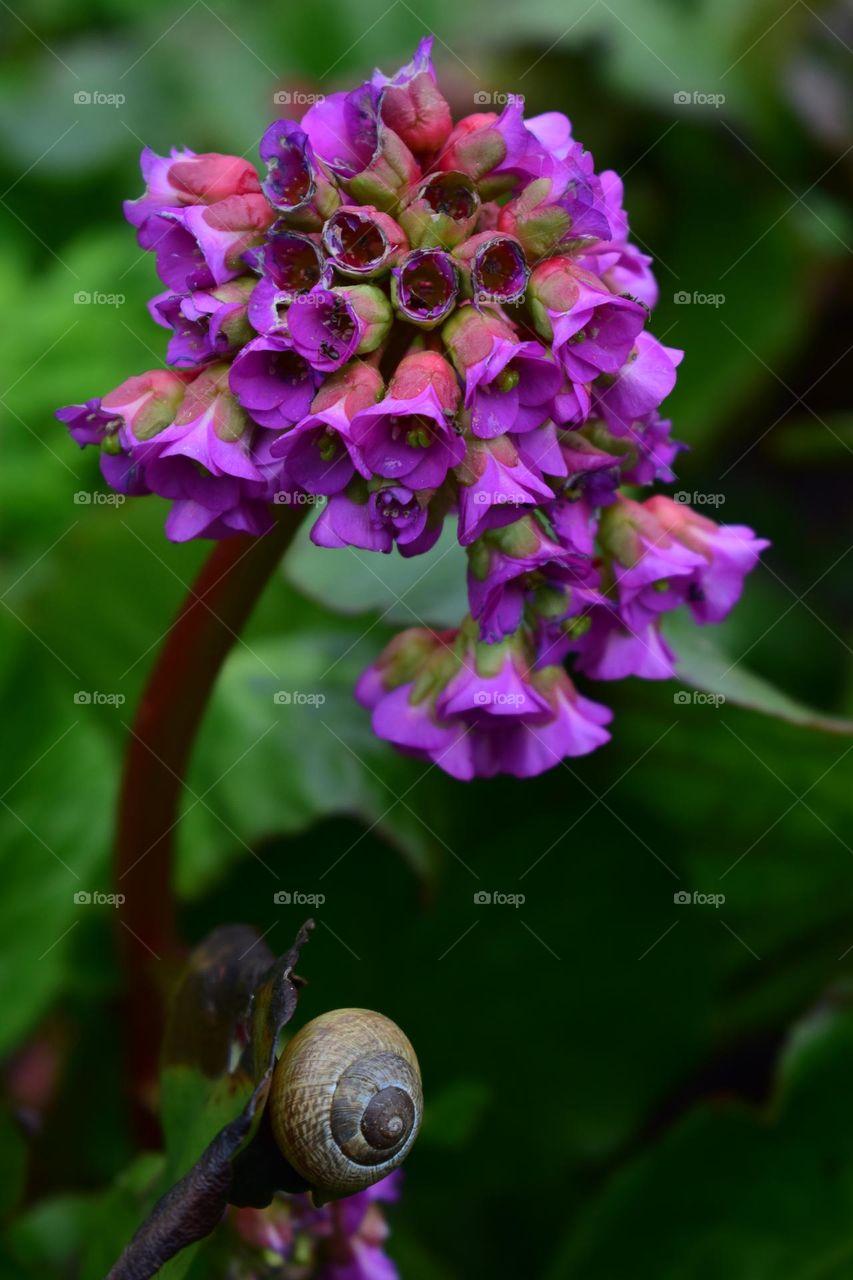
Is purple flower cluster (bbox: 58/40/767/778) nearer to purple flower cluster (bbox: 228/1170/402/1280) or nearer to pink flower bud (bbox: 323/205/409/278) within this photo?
pink flower bud (bbox: 323/205/409/278)

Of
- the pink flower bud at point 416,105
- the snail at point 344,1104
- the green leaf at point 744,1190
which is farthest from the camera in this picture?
the green leaf at point 744,1190

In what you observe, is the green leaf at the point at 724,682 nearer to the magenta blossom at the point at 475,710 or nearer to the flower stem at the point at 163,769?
the magenta blossom at the point at 475,710

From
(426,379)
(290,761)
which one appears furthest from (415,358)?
(290,761)

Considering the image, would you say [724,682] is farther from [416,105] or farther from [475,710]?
[416,105]

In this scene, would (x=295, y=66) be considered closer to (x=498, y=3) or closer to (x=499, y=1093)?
(x=498, y=3)

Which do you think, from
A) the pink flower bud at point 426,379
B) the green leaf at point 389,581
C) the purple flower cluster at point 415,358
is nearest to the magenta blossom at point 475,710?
the purple flower cluster at point 415,358

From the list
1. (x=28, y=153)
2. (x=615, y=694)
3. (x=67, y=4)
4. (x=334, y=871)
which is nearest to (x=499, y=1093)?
(x=334, y=871)

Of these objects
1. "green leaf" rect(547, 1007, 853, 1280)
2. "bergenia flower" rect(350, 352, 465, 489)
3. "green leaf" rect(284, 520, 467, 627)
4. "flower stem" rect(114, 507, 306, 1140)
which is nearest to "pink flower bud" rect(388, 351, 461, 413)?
"bergenia flower" rect(350, 352, 465, 489)
